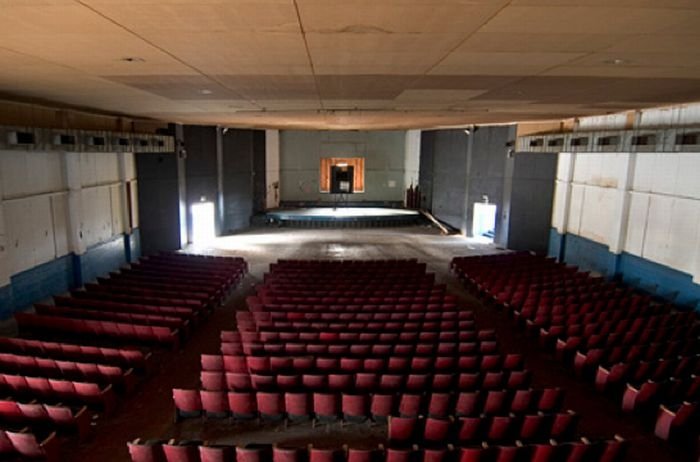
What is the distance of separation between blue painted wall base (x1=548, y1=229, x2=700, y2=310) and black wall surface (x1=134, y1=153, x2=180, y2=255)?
55.4ft

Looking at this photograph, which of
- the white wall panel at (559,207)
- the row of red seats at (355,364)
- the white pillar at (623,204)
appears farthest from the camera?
the white wall panel at (559,207)

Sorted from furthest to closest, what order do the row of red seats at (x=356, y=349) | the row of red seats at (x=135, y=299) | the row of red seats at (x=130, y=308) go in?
the row of red seats at (x=135, y=299), the row of red seats at (x=130, y=308), the row of red seats at (x=356, y=349)

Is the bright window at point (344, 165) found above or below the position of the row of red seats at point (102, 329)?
above

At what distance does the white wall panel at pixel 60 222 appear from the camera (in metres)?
13.7

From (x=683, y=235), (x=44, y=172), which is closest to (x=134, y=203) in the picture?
(x=44, y=172)

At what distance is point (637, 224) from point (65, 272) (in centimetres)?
1835

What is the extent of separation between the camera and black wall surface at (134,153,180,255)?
1905cm

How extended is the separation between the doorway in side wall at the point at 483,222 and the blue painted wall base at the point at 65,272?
1683cm

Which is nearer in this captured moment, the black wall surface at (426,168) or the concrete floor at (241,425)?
the concrete floor at (241,425)

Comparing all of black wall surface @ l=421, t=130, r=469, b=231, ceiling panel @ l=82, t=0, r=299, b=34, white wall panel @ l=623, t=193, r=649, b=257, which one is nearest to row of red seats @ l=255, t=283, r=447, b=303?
white wall panel @ l=623, t=193, r=649, b=257

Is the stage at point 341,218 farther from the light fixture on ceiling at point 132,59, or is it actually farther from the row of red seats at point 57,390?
the light fixture on ceiling at point 132,59

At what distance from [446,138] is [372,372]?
69.8 ft

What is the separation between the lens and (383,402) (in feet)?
22.6

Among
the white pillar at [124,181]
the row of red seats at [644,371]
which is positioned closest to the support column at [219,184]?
the white pillar at [124,181]
